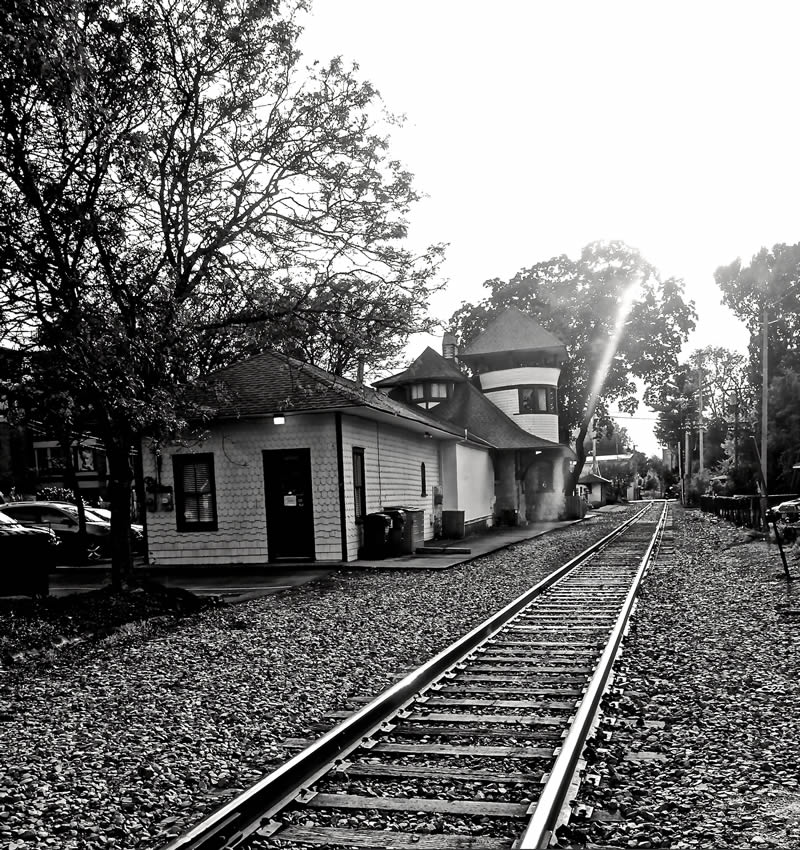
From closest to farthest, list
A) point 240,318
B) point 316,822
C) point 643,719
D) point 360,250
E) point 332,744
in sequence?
point 316,822, point 332,744, point 643,719, point 240,318, point 360,250

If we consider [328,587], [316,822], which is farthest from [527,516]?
A: [316,822]

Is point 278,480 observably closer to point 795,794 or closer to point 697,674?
point 697,674

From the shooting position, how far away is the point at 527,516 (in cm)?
4178

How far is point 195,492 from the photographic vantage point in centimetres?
1969

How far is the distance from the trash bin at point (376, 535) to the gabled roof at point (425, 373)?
64.1 ft

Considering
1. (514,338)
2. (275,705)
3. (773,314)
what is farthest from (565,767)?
(773,314)

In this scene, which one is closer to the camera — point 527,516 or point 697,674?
point 697,674

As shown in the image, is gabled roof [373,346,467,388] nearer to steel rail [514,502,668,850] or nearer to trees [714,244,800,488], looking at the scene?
trees [714,244,800,488]

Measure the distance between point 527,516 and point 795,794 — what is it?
37.8m

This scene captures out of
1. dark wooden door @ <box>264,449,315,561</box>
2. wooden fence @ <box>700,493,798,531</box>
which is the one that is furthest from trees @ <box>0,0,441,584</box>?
wooden fence @ <box>700,493,798,531</box>

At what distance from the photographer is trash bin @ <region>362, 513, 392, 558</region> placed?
19391 mm

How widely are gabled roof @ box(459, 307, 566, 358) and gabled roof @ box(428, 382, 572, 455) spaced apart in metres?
3.57

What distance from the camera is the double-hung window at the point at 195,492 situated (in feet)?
64.0

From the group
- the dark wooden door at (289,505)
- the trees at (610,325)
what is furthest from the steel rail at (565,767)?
the trees at (610,325)
